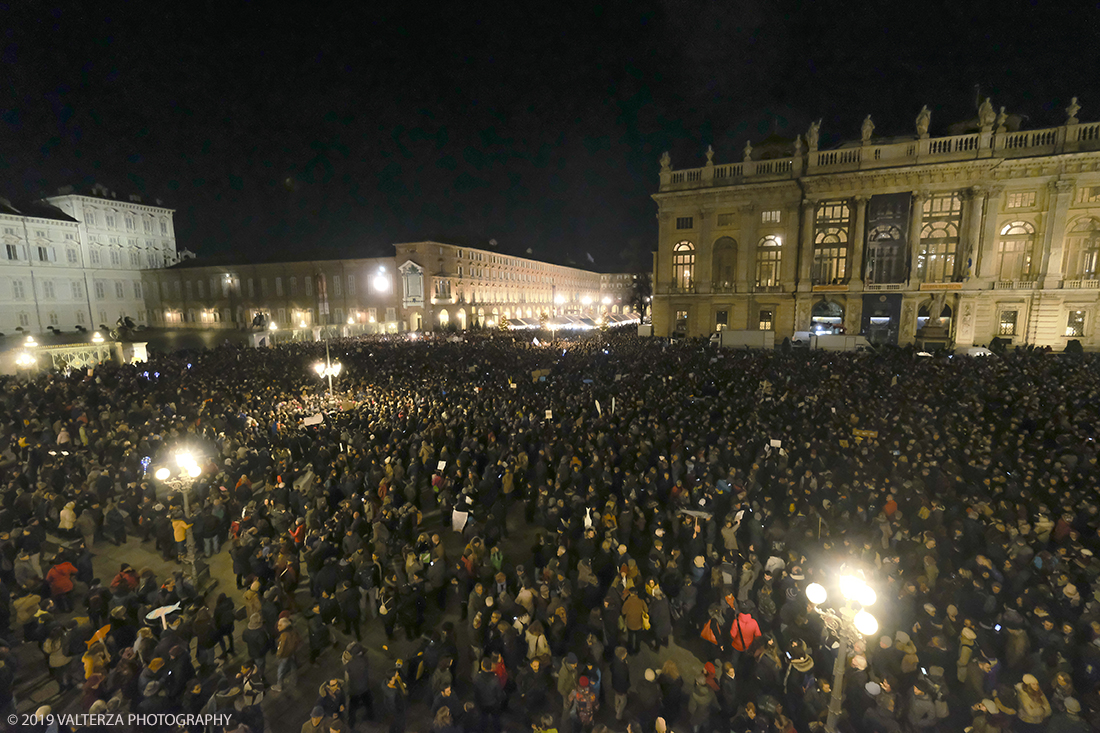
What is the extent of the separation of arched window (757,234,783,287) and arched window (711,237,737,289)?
6.16ft

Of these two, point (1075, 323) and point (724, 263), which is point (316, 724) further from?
point (1075, 323)

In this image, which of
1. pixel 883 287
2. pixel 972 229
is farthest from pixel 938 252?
pixel 883 287

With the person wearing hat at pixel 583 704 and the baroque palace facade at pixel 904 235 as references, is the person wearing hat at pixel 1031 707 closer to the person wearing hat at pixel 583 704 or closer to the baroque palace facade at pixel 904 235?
the person wearing hat at pixel 583 704

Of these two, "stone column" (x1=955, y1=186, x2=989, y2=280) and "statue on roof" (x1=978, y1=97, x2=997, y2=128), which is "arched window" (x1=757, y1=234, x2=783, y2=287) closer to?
"stone column" (x1=955, y1=186, x2=989, y2=280)

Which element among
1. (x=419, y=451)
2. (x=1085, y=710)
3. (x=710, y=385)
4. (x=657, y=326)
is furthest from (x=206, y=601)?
(x=657, y=326)

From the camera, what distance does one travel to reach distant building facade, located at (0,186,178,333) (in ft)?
146

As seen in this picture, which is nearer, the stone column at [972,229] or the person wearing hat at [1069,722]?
the person wearing hat at [1069,722]

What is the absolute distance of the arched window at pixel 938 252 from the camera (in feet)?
108

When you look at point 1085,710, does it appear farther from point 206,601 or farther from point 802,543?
point 206,601

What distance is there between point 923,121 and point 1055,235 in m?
10.9

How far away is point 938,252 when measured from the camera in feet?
110

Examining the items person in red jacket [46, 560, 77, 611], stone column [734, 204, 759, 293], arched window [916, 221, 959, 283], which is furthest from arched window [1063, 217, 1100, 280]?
person in red jacket [46, 560, 77, 611]

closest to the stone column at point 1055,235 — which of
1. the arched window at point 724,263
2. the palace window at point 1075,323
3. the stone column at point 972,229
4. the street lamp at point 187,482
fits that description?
the palace window at point 1075,323

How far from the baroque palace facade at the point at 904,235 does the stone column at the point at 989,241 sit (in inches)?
2.6
